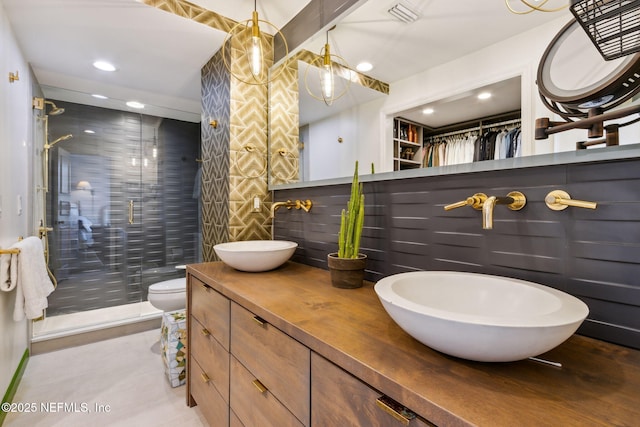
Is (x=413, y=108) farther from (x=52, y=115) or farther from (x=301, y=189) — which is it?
(x=52, y=115)

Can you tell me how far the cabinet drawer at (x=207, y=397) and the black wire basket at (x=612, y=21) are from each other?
1.58m

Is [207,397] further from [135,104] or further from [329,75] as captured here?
[135,104]

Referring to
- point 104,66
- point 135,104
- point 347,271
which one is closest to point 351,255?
point 347,271

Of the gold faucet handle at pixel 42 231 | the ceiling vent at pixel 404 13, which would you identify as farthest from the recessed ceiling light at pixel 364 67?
the gold faucet handle at pixel 42 231

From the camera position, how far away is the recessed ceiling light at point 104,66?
235cm

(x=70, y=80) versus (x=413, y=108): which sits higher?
(x=70, y=80)

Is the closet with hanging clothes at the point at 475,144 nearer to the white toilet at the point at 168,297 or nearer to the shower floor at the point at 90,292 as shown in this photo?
the white toilet at the point at 168,297

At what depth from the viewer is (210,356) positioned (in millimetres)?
1340

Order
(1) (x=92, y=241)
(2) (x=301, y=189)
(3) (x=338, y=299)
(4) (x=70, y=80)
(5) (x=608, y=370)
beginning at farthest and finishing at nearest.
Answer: (1) (x=92, y=241), (4) (x=70, y=80), (2) (x=301, y=189), (3) (x=338, y=299), (5) (x=608, y=370)

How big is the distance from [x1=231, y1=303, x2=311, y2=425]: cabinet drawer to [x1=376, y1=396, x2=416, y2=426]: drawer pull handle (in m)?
0.24

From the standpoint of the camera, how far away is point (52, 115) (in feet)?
9.63

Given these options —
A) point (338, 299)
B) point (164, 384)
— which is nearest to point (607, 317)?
point (338, 299)

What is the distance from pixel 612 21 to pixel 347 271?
97 cm

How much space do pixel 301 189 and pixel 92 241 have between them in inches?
110
